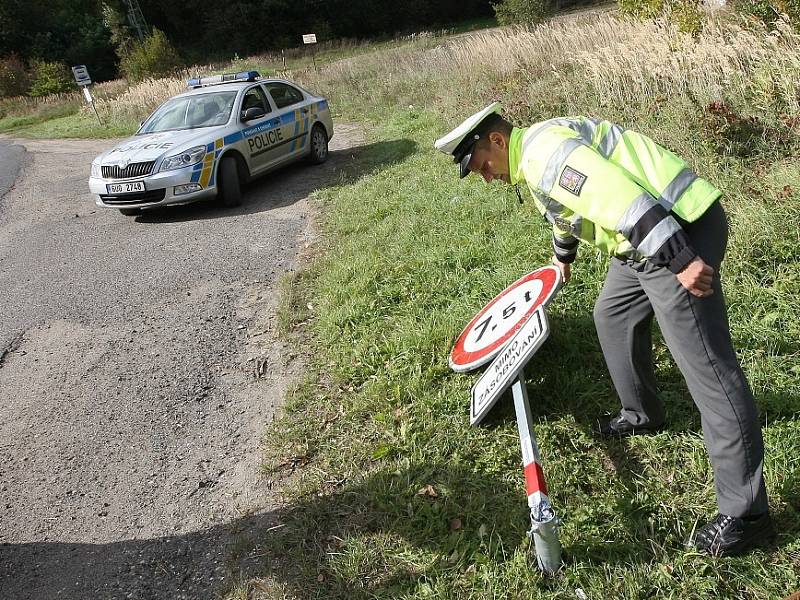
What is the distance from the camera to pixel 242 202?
912 centimetres

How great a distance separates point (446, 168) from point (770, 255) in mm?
4854

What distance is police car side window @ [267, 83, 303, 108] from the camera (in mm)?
10219

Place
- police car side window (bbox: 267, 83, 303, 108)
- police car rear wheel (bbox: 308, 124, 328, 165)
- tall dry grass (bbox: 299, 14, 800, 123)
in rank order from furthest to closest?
police car rear wheel (bbox: 308, 124, 328, 165) < police car side window (bbox: 267, 83, 303, 108) < tall dry grass (bbox: 299, 14, 800, 123)

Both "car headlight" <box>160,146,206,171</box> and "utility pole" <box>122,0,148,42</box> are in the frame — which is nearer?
"car headlight" <box>160,146,206,171</box>

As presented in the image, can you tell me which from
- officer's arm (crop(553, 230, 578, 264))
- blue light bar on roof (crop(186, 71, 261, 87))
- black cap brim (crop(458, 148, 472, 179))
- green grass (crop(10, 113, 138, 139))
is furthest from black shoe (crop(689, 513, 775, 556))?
green grass (crop(10, 113, 138, 139))

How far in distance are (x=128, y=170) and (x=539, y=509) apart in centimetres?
795

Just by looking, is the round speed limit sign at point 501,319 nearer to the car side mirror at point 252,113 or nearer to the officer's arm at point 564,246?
the officer's arm at point 564,246

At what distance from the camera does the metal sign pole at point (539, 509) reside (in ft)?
7.26

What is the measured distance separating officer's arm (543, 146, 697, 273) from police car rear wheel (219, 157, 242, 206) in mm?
7285

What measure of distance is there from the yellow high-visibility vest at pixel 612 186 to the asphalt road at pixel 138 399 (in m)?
2.17

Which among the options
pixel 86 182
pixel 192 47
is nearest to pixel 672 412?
pixel 86 182

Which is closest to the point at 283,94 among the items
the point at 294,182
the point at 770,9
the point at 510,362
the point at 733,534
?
the point at 294,182

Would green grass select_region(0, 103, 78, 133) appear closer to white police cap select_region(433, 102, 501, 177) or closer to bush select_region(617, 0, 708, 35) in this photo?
bush select_region(617, 0, 708, 35)

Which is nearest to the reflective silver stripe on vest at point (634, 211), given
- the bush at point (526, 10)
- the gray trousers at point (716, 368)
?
the gray trousers at point (716, 368)
